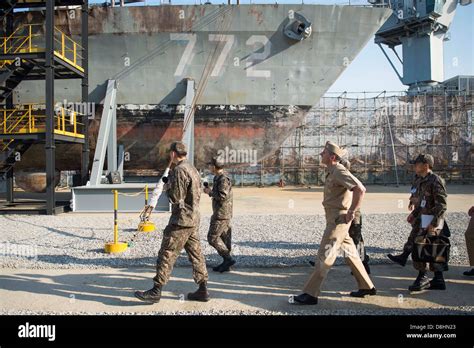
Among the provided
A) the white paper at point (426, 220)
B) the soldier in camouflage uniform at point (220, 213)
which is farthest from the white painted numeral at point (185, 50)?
the white paper at point (426, 220)

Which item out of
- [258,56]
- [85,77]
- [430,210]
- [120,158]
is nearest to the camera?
[430,210]

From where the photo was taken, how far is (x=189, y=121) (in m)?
12.1

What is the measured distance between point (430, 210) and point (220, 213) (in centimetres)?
291

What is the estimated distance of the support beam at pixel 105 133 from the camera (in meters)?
11.4

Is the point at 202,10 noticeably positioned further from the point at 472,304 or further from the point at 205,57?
the point at 472,304

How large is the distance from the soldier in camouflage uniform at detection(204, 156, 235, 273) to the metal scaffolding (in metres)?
19.8

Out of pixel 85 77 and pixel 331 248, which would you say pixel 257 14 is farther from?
pixel 331 248

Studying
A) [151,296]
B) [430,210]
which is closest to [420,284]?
[430,210]

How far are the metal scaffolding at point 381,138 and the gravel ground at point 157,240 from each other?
51.2ft

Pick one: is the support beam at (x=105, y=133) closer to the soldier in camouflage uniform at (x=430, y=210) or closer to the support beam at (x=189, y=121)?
the support beam at (x=189, y=121)

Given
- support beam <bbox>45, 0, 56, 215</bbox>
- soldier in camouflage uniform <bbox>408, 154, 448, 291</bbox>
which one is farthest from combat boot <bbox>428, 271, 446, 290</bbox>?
support beam <bbox>45, 0, 56, 215</bbox>
